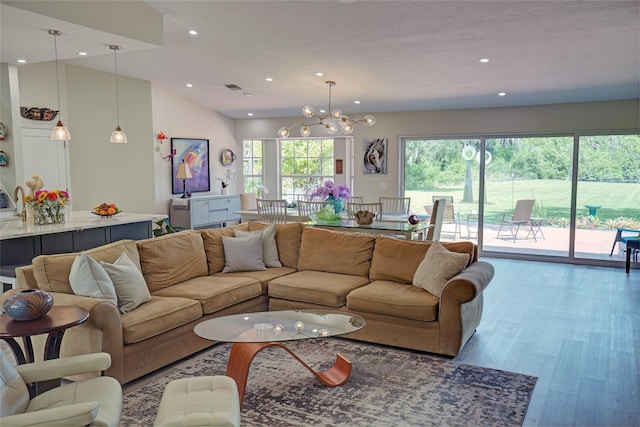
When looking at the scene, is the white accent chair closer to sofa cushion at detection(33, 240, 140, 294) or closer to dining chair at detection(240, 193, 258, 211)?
sofa cushion at detection(33, 240, 140, 294)

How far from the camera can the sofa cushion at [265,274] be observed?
15.4ft

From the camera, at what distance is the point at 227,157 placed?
1048cm

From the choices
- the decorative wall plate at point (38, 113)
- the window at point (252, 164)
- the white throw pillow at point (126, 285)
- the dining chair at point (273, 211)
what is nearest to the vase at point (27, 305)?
the white throw pillow at point (126, 285)

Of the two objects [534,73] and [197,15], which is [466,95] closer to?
[534,73]

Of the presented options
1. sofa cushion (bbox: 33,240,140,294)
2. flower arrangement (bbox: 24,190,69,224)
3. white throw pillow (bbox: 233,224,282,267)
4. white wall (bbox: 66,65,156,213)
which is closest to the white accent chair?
sofa cushion (bbox: 33,240,140,294)

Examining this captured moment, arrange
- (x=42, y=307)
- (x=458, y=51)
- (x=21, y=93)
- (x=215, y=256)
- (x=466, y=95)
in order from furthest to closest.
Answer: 1. (x=466, y=95)
2. (x=21, y=93)
3. (x=458, y=51)
4. (x=215, y=256)
5. (x=42, y=307)

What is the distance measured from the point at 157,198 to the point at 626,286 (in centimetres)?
736

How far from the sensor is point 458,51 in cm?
559

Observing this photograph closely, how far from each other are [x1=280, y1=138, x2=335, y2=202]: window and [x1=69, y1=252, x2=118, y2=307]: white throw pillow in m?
6.60

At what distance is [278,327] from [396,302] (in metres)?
1.16

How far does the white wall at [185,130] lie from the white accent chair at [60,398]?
668 cm

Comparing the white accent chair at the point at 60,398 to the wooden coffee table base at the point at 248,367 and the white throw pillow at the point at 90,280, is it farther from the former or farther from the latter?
the white throw pillow at the point at 90,280

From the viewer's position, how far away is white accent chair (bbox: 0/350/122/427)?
193 cm

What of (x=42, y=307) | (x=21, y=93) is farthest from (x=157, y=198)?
(x=42, y=307)
